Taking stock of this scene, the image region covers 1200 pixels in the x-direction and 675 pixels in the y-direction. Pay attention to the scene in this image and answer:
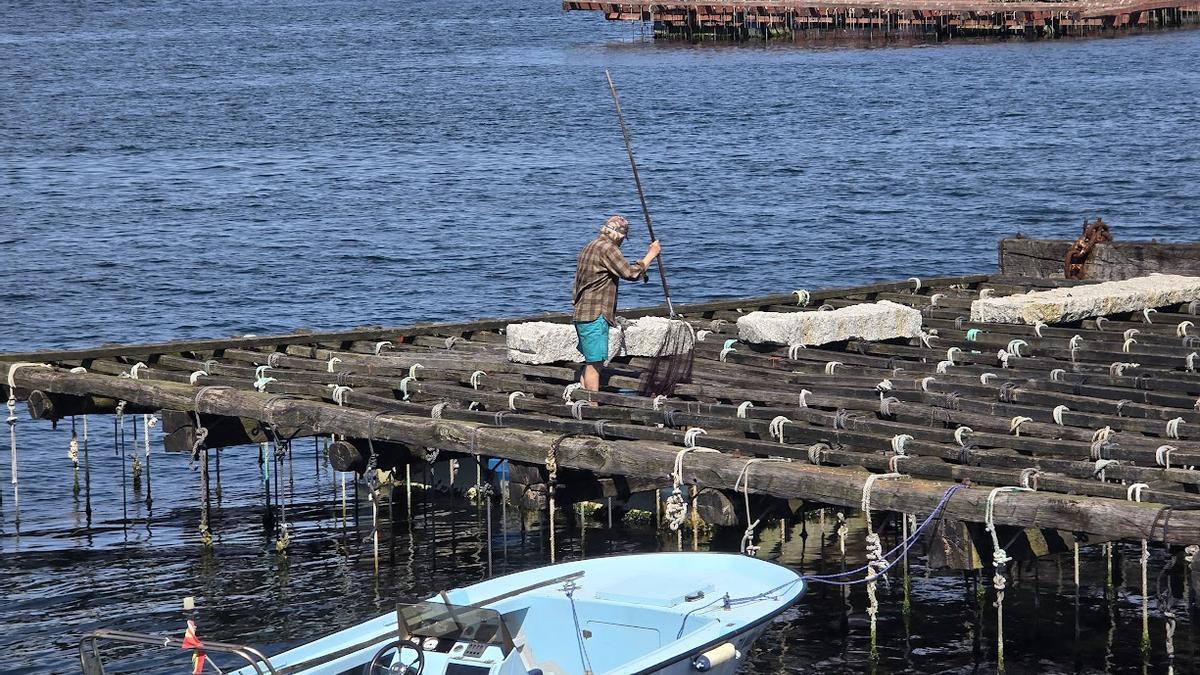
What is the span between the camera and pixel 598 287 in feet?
61.5

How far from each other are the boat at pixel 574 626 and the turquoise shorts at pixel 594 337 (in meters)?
4.77

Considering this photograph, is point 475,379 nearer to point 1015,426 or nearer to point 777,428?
point 777,428

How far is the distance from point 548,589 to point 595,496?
447 cm

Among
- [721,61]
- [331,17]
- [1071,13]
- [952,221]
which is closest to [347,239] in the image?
[952,221]

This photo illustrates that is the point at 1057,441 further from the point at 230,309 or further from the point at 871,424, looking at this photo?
the point at 230,309

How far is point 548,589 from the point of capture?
13961 millimetres

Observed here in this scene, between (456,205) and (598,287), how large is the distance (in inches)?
1725

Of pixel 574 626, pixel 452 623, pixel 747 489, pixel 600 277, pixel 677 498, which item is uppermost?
pixel 600 277

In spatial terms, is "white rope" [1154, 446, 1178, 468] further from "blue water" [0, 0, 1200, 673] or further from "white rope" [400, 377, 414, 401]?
"white rope" [400, 377, 414, 401]

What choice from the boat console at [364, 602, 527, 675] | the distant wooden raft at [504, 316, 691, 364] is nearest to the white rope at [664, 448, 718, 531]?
the boat console at [364, 602, 527, 675]

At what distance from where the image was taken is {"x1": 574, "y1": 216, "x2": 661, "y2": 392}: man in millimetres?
18484

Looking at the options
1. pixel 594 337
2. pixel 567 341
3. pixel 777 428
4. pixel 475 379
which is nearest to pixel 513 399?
pixel 594 337

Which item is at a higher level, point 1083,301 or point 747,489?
point 1083,301

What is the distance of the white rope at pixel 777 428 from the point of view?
16906 millimetres
